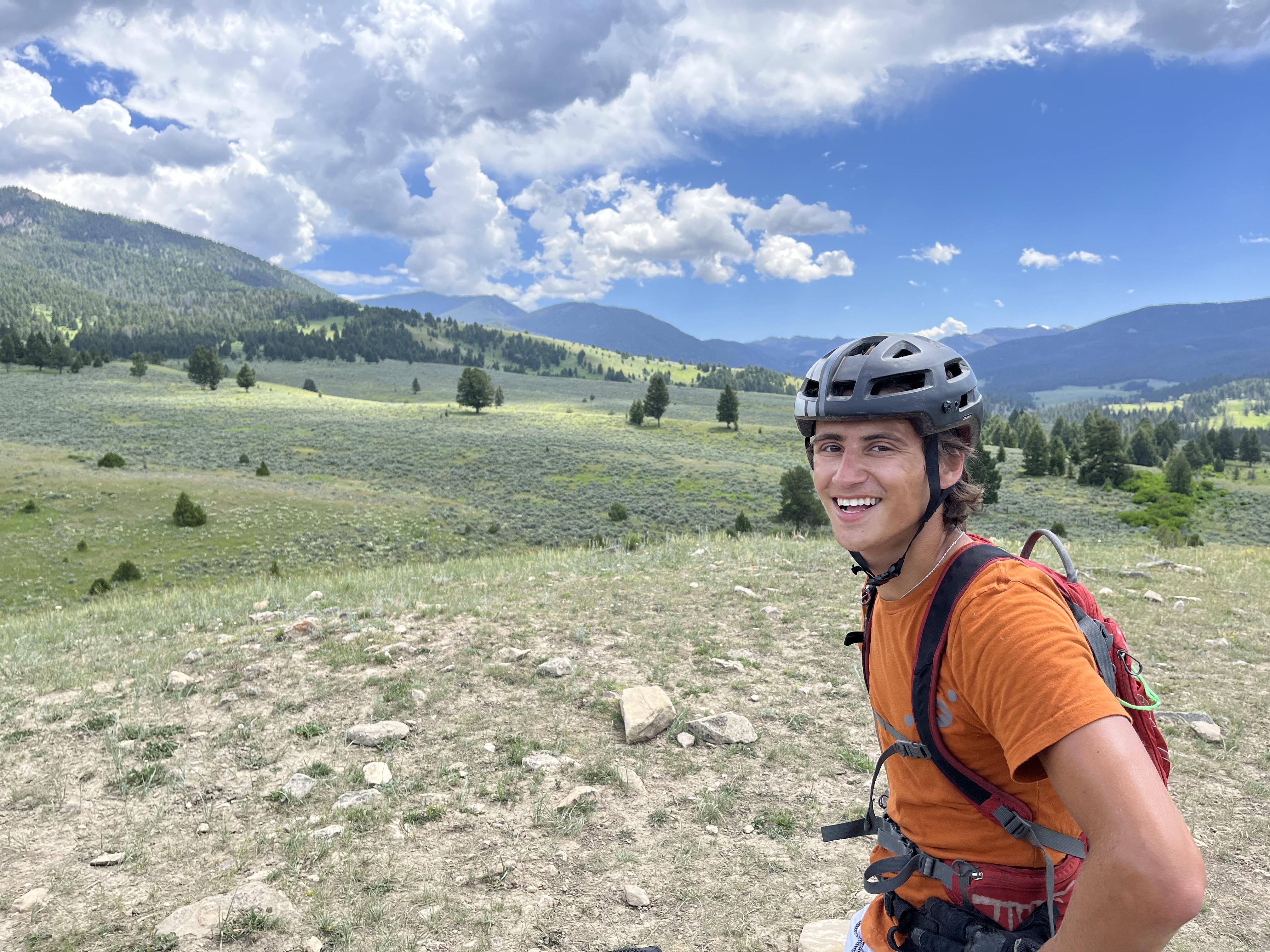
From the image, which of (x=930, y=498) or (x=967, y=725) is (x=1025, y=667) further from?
(x=930, y=498)

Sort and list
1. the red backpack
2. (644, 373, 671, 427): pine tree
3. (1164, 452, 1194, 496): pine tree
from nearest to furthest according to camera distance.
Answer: the red backpack
(1164, 452, 1194, 496): pine tree
(644, 373, 671, 427): pine tree

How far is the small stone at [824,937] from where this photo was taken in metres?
3.84

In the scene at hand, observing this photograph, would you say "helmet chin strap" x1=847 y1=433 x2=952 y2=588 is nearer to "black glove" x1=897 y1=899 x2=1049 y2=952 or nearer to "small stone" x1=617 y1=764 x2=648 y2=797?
"black glove" x1=897 y1=899 x2=1049 y2=952

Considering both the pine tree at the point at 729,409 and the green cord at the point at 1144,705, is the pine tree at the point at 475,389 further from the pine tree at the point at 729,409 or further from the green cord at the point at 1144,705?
the green cord at the point at 1144,705

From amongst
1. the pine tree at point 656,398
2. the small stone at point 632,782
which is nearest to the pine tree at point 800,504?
the small stone at point 632,782

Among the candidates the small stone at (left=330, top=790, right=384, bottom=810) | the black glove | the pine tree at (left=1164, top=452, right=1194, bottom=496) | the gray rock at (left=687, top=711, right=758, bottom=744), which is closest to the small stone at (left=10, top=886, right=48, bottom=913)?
the small stone at (left=330, top=790, right=384, bottom=810)

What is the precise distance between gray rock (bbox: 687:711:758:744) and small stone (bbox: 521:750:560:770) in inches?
58.6

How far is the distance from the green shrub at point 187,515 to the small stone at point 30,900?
33269 millimetres

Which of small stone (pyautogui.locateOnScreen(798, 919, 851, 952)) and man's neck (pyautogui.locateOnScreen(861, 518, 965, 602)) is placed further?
small stone (pyautogui.locateOnScreen(798, 919, 851, 952))

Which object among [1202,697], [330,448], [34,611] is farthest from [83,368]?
[1202,697]

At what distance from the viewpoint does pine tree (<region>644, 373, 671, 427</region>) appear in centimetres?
8981

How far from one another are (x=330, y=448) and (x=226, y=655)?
55.7 meters

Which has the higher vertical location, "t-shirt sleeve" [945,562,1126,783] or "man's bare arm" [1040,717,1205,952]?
"t-shirt sleeve" [945,562,1126,783]

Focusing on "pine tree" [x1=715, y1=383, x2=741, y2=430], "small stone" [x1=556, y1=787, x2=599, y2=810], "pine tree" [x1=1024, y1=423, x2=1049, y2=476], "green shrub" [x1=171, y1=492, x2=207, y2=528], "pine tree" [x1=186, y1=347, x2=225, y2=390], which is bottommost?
"green shrub" [x1=171, y1=492, x2=207, y2=528]
